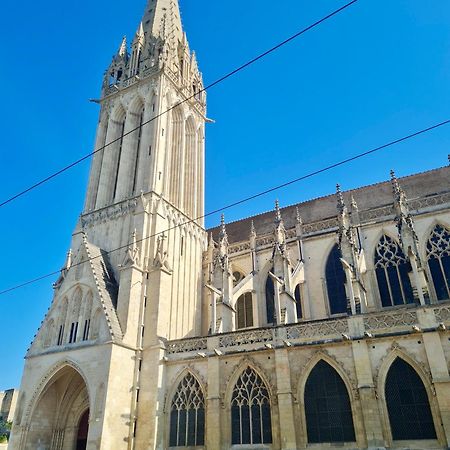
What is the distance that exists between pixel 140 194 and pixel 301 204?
10.6 meters

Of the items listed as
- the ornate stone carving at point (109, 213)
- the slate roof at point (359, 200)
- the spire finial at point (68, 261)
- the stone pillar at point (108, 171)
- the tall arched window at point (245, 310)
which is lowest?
the tall arched window at point (245, 310)

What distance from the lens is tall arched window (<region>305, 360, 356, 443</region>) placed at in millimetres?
A: 15102

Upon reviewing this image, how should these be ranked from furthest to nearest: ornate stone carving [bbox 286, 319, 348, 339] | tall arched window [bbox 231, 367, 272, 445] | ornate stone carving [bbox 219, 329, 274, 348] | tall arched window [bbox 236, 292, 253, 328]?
tall arched window [bbox 236, 292, 253, 328]
ornate stone carving [bbox 219, 329, 274, 348]
tall arched window [bbox 231, 367, 272, 445]
ornate stone carving [bbox 286, 319, 348, 339]

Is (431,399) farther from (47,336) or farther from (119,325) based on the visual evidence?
(47,336)

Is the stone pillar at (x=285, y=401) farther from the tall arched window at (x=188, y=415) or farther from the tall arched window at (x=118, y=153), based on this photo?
the tall arched window at (x=118, y=153)

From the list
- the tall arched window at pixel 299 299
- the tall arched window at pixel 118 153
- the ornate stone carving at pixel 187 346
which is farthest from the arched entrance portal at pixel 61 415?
the tall arched window at pixel 299 299

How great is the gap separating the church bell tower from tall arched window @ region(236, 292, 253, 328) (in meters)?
2.35

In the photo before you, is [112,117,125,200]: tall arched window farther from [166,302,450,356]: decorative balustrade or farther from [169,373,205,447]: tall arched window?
[169,373,205,447]: tall arched window

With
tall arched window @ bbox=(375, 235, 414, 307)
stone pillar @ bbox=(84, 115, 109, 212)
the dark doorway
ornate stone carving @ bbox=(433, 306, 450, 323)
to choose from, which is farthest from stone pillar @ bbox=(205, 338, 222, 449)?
stone pillar @ bbox=(84, 115, 109, 212)

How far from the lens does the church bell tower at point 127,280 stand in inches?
717

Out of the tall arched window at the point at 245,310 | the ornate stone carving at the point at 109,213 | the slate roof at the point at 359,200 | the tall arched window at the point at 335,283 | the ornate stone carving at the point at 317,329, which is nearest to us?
the ornate stone carving at the point at 317,329

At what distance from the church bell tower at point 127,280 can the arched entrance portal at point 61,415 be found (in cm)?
5

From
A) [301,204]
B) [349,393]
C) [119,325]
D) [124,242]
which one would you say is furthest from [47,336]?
[301,204]

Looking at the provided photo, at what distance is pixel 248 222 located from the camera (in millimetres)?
29484
